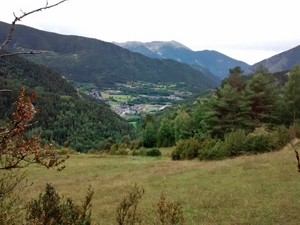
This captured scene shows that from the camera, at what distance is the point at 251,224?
8.23 metres

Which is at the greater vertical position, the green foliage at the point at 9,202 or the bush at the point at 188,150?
the green foliage at the point at 9,202

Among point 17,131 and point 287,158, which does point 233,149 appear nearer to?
point 287,158

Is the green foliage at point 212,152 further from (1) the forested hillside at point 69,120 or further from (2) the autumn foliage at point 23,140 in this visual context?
(1) the forested hillside at point 69,120

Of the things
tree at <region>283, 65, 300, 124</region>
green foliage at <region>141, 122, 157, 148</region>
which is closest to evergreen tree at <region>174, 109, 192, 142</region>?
green foliage at <region>141, 122, 157, 148</region>

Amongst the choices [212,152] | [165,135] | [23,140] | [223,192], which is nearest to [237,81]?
[165,135]

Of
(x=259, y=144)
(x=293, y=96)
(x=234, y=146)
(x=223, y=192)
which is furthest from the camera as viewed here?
(x=293, y=96)

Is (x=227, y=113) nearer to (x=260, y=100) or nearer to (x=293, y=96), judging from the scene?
(x=260, y=100)

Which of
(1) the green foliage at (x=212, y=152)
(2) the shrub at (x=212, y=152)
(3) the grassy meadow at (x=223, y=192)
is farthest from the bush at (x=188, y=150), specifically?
(3) the grassy meadow at (x=223, y=192)

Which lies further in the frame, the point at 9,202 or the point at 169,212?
the point at 9,202

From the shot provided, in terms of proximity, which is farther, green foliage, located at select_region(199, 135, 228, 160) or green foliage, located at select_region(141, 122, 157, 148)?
green foliage, located at select_region(141, 122, 157, 148)

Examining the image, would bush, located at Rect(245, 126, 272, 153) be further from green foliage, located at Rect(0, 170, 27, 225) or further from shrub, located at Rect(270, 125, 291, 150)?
green foliage, located at Rect(0, 170, 27, 225)

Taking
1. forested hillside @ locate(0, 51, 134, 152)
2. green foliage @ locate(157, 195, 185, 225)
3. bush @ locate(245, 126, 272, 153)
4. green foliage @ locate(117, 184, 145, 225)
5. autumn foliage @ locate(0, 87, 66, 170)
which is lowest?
forested hillside @ locate(0, 51, 134, 152)

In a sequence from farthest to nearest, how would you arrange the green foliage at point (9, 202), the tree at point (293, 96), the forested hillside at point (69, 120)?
1. the forested hillside at point (69, 120)
2. the tree at point (293, 96)
3. the green foliage at point (9, 202)

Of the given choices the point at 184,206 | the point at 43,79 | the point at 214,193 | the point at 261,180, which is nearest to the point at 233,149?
the point at 261,180
